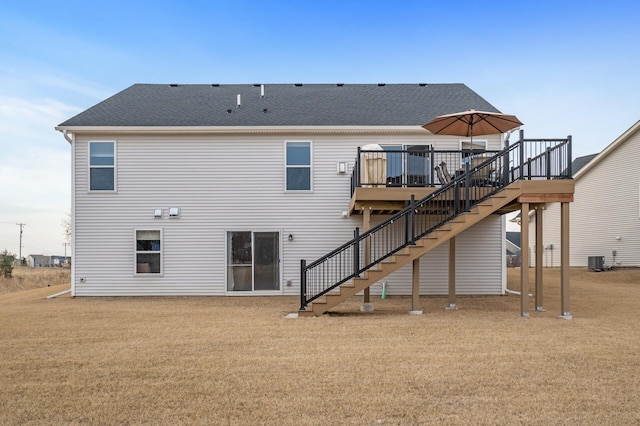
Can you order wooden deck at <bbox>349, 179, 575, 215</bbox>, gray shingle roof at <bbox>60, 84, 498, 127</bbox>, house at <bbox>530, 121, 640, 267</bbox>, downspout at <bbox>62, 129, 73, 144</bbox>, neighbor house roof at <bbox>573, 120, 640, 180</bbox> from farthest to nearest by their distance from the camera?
house at <bbox>530, 121, 640, 267</bbox>
neighbor house roof at <bbox>573, 120, 640, 180</bbox>
gray shingle roof at <bbox>60, 84, 498, 127</bbox>
downspout at <bbox>62, 129, 73, 144</bbox>
wooden deck at <bbox>349, 179, 575, 215</bbox>

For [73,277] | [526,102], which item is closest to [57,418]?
[73,277]

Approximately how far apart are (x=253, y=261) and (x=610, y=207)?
57.6ft

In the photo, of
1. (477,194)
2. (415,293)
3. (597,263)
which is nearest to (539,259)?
(477,194)

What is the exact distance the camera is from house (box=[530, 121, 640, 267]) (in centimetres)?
2275

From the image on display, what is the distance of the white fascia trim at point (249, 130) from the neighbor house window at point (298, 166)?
442 mm

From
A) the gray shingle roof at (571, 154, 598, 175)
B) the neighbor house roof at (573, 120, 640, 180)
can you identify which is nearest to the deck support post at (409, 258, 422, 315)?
the neighbor house roof at (573, 120, 640, 180)

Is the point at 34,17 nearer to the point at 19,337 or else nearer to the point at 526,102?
the point at 19,337

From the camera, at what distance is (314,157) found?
50.6 ft

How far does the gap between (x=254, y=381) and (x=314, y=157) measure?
10.2 metres

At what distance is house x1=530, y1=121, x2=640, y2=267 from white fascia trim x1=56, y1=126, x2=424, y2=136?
42.0 ft

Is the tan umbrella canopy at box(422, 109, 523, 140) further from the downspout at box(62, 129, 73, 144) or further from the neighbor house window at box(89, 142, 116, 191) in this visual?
the downspout at box(62, 129, 73, 144)

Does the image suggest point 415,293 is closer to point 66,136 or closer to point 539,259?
point 539,259

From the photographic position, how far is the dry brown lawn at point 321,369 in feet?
15.9

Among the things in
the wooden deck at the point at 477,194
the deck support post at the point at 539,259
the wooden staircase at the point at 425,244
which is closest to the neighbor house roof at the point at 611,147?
the wooden deck at the point at 477,194
